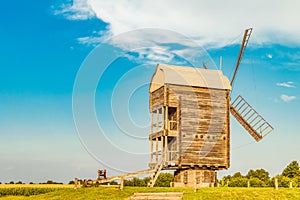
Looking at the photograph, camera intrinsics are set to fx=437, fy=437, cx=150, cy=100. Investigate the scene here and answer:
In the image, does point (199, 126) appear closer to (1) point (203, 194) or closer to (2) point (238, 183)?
(1) point (203, 194)

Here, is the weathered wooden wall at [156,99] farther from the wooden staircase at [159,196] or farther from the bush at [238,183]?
the bush at [238,183]

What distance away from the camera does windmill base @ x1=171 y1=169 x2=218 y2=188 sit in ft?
113

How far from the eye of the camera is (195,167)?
3459 cm

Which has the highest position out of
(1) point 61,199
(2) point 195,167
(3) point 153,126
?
(3) point 153,126

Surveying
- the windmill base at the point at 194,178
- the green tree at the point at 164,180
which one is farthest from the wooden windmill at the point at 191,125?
the green tree at the point at 164,180

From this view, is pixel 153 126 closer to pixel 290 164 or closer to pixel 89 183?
pixel 89 183

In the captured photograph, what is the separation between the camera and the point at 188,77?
116 ft

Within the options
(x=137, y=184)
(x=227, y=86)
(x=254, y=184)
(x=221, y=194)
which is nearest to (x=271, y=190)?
(x=221, y=194)

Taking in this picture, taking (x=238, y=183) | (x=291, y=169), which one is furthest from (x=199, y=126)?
(x=291, y=169)

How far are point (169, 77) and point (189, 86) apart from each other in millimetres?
1798

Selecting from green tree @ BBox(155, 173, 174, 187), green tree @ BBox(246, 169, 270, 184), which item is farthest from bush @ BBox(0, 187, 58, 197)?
green tree @ BBox(246, 169, 270, 184)

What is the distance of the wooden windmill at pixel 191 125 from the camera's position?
34156 millimetres

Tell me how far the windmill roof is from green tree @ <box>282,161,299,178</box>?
69.8ft

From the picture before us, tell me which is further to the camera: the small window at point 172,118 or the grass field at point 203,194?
the small window at point 172,118
